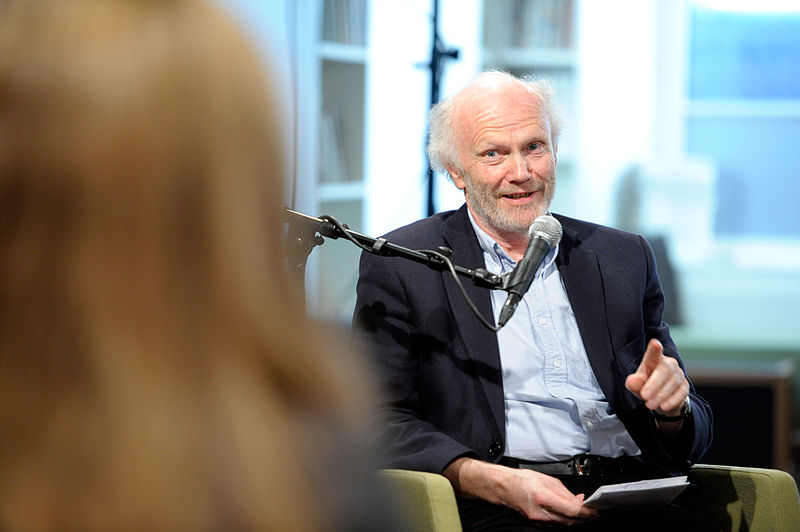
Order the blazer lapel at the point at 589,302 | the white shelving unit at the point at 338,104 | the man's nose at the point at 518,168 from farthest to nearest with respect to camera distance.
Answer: the white shelving unit at the point at 338,104 < the man's nose at the point at 518,168 < the blazer lapel at the point at 589,302

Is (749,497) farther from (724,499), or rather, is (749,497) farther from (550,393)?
(550,393)

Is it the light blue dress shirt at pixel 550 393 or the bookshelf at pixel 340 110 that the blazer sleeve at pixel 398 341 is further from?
the bookshelf at pixel 340 110

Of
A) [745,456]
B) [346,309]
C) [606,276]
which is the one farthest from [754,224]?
[606,276]

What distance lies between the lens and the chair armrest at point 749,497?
6.23 ft

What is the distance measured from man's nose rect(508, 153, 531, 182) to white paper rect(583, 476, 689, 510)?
0.74 metres

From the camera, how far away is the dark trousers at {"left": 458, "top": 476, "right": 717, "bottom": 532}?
71.9 inches

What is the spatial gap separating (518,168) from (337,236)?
579 millimetres

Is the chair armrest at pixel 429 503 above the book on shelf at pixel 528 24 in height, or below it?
below

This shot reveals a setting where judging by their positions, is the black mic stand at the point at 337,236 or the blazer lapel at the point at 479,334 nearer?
the black mic stand at the point at 337,236

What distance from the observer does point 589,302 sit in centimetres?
207

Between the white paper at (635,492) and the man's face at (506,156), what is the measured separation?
65cm

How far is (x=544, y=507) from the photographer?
179 centimetres

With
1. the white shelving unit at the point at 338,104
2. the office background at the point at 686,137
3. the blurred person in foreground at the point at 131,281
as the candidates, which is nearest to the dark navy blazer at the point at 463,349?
the blurred person in foreground at the point at 131,281

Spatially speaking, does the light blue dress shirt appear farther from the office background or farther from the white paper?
the office background
